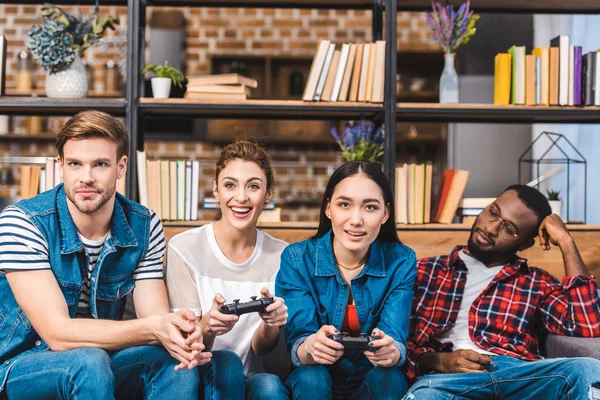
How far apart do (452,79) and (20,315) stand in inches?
73.5

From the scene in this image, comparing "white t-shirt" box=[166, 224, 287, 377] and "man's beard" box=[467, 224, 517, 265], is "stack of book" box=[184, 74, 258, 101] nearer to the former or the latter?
"white t-shirt" box=[166, 224, 287, 377]

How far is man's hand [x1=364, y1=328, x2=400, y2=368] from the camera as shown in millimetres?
1654

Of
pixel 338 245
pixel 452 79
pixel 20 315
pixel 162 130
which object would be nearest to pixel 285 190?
pixel 162 130

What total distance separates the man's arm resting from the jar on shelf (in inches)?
117

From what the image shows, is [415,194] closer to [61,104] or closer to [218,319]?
[218,319]

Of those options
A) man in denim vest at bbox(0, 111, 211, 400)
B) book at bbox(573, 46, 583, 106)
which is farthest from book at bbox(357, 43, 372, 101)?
man in denim vest at bbox(0, 111, 211, 400)

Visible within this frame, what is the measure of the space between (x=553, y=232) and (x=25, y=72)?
3.45 m

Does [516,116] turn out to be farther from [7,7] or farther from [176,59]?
[7,7]

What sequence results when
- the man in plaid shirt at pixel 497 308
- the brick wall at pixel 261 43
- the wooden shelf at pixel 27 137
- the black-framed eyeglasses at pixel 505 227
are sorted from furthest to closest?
the brick wall at pixel 261 43 → the wooden shelf at pixel 27 137 → the black-framed eyeglasses at pixel 505 227 → the man in plaid shirt at pixel 497 308

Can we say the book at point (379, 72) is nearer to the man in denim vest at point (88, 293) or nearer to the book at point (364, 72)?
the book at point (364, 72)

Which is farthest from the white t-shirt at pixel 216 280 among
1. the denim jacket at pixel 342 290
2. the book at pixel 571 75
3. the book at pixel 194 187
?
the book at pixel 571 75

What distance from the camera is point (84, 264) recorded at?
5.79 feet

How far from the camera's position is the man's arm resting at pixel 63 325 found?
5.19ft

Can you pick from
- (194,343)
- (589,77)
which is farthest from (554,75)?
(194,343)
